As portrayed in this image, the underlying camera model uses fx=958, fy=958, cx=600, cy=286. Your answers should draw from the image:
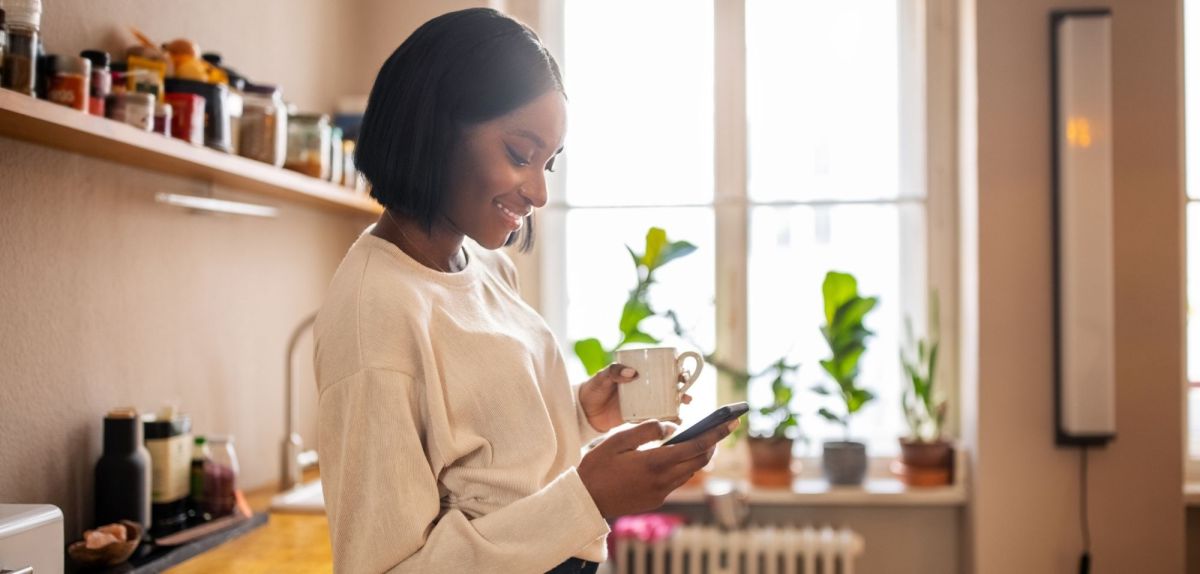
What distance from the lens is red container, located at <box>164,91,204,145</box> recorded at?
1.67m

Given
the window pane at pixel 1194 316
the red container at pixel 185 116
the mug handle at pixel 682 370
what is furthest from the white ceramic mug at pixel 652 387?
the window pane at pixel 1194 316

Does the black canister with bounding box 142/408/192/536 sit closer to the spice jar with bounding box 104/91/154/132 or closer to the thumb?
the spice jar with bounding box 104/91/154/132

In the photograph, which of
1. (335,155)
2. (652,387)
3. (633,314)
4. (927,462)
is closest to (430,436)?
(652,387)

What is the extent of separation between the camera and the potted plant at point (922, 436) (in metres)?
2.70

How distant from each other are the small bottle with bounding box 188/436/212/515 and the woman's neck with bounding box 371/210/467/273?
1075mm

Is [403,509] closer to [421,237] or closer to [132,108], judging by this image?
[421,237]

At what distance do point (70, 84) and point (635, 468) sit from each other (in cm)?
104

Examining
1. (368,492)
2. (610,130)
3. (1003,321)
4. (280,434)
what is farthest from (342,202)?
(1003,321)

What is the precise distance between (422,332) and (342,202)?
1512 mm

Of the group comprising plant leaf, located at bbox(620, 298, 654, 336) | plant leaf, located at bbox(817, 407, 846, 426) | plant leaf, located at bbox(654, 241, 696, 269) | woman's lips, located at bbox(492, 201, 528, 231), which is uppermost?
plant leaf, located at bbox(654, 241, 696, 269)

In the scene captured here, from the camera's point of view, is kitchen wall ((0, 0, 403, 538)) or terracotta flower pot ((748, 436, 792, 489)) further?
terracotta flower pot ((748, 436, 792, 489))

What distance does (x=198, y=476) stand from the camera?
1881 millimetres

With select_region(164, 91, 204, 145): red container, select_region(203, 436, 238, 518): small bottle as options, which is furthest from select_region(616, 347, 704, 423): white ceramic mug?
select_region(203, 436, 238, 518): small bottle

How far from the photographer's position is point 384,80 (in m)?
1.00
